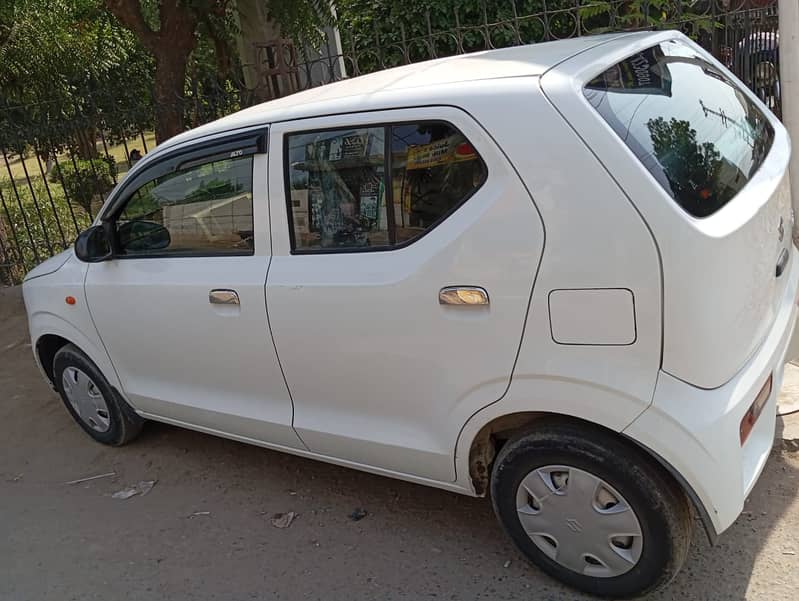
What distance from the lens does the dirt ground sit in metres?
2.80

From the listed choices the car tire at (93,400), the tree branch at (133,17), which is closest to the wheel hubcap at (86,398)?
the car tire at (93,400)

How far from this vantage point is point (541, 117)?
90.2 inches

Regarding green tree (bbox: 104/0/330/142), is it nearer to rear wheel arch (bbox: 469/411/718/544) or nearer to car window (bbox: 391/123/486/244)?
car window (bbox: 391/123/486/244)

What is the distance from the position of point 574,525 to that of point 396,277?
1.07 metres

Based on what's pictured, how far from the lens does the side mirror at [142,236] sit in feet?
11.7

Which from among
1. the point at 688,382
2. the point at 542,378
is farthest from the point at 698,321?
the point at 542,378

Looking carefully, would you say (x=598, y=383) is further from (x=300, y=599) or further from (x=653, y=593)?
(x=300, y=599)

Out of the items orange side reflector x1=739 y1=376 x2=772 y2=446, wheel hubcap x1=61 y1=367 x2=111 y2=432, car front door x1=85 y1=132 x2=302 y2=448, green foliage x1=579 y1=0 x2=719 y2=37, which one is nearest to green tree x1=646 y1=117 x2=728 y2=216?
orange side reflector x1=739 y1=376 x2=772 y2=446

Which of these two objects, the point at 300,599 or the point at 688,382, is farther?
the point at 300,599

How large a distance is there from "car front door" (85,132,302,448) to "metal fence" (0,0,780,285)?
7.43ft

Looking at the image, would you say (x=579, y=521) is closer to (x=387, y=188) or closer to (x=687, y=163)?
(x=687, y=163)

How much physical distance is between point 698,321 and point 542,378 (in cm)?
52

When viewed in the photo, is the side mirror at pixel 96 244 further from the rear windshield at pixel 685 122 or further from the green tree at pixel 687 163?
the green tree at pixel 687 163

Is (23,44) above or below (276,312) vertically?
above
